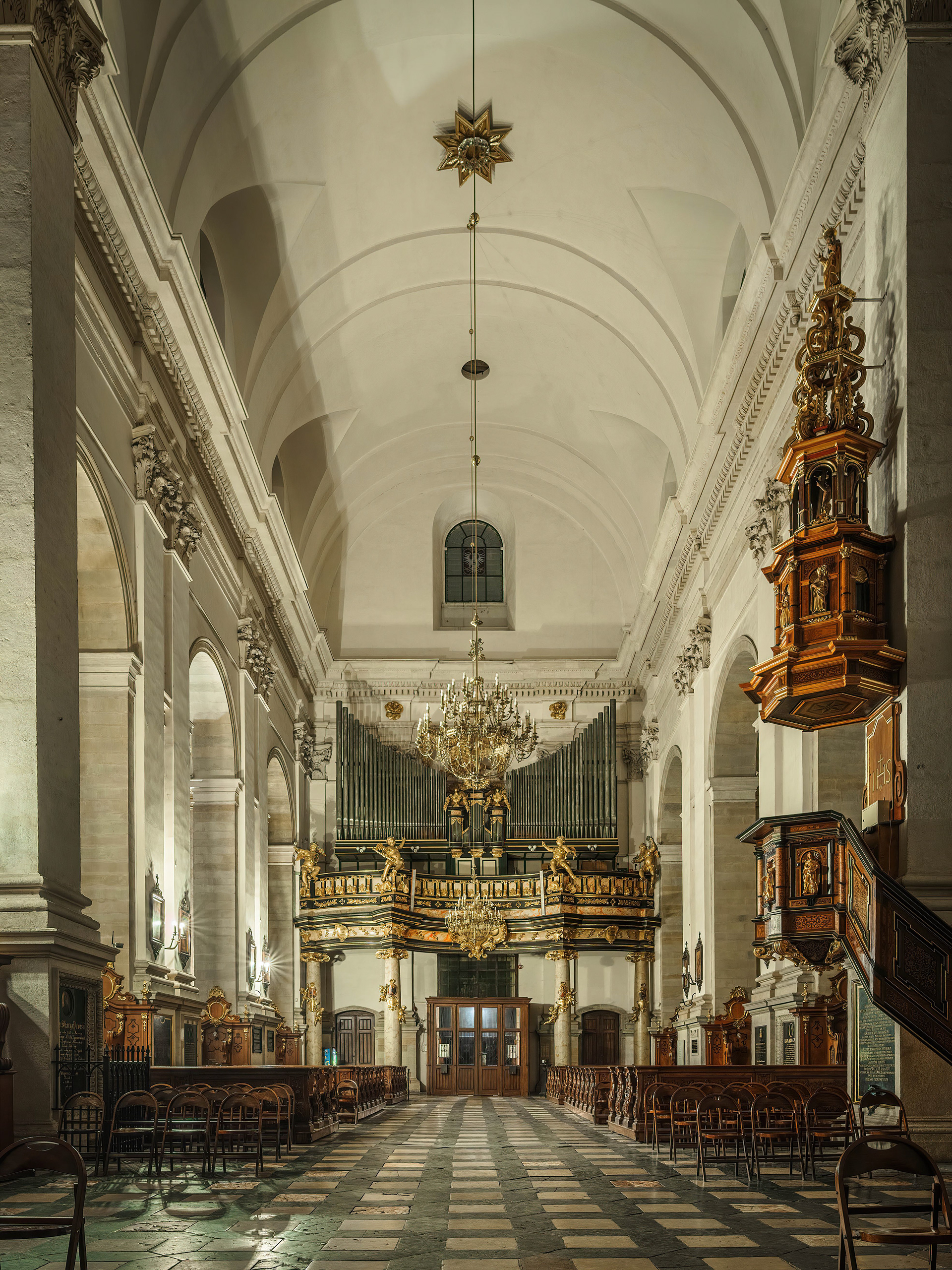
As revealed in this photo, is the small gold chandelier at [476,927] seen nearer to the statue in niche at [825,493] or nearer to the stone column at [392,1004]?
the stone column at [392,1004]

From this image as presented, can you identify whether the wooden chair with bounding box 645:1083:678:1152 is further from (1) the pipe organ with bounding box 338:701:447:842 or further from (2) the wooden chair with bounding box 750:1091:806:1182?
(1) the pipe organ with bounding box 338:701:447:842

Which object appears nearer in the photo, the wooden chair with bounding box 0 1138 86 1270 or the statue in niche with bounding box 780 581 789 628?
the wooden chair with bounding box 0 1138 86 1270

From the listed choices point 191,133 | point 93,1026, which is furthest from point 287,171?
point 93,1026

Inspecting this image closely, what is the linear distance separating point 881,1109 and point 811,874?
1.72 metres

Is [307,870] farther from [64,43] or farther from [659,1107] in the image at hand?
[64,43]

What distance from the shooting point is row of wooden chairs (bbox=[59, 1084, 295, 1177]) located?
971 cm

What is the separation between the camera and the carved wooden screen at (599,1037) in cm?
2967

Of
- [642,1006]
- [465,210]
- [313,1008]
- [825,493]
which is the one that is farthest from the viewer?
[313,1008]

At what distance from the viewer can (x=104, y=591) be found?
14828 mm

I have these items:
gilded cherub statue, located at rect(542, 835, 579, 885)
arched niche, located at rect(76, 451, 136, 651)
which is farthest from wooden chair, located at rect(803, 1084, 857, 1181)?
gilded cherub statue, located at rect(542, 835, 579, 885)

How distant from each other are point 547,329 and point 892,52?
1476 centimetres

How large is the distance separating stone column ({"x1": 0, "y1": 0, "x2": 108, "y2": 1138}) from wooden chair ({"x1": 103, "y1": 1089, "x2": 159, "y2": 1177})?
2.08 ft

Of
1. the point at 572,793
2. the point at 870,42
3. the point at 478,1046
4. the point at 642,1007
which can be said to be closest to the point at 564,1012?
the point at 642,1007

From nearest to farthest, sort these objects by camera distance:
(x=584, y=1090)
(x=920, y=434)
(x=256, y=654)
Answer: (x=920, y=434), (x=584, y=1090), (x=256, y=654)
